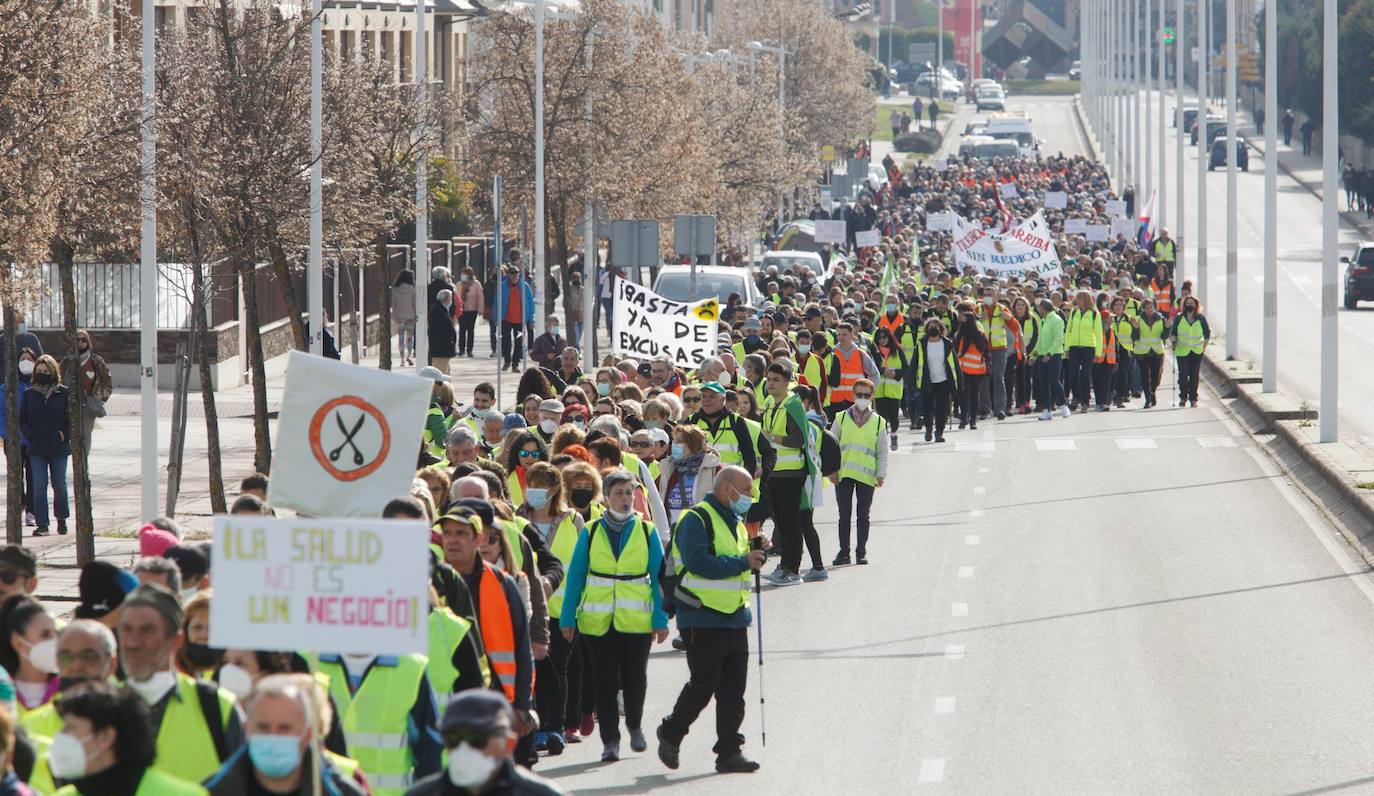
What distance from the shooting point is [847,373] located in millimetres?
24781

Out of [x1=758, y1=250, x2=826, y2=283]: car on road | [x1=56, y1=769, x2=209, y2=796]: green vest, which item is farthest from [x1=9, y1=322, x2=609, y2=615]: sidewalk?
[x1=758, y1=250, x2=826, y2=283]: car on road

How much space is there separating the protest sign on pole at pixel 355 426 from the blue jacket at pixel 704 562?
2.29 meters

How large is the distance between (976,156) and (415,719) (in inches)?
3896

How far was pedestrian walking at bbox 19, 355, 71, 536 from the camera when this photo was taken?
64.2ft

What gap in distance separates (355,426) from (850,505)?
9444mm

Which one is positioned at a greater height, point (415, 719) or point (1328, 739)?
point (415, 719)

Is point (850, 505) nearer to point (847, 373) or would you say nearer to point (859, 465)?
point (859, 465)

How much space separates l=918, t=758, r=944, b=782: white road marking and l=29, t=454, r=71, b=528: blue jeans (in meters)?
10.1

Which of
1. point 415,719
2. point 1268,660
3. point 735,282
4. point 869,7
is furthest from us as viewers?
point 869,7

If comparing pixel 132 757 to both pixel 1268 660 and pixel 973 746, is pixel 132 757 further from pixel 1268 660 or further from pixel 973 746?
pixel 1268 660

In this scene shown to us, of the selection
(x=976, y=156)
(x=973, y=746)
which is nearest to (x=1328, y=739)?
(x=973, y=746)

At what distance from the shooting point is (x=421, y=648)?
7582 millimetres

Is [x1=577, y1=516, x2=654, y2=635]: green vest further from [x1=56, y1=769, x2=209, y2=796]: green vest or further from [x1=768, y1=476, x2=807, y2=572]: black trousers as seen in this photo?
[x1=768, y1=476, x2=807, y2=572]: black trousers

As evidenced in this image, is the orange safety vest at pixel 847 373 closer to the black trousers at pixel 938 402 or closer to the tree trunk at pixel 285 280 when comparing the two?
the black trousers at pixel 938 402
